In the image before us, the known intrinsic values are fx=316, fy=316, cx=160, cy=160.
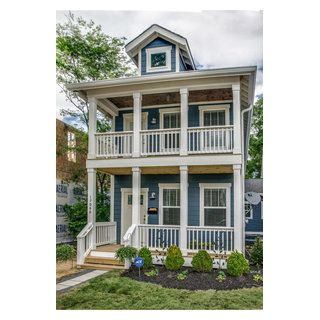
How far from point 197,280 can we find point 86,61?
7466mm

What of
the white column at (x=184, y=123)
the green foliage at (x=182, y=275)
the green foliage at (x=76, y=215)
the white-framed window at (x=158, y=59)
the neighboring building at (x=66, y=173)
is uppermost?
the white-framed window at (x=158, y=59)

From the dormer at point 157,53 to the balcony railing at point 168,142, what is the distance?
199cm

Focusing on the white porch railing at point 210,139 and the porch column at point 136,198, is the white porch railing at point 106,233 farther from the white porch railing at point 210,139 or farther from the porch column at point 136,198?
the white porch railing at point 210,139

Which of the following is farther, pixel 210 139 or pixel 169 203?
pixel 169 203

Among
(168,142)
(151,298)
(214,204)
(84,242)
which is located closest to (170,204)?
(214,204)

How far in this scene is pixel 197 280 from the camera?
6492 millimetres

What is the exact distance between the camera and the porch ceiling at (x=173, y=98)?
8236 millimetres

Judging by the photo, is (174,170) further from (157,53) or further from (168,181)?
(157,53)

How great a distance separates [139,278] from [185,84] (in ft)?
15.1

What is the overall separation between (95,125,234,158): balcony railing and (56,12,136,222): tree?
862 mm

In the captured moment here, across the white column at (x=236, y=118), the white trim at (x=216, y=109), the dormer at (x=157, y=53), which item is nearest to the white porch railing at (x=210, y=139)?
the white column at (x=236, y=118)

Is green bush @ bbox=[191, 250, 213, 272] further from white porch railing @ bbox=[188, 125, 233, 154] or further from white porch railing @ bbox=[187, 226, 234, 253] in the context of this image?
white porch railing @ bbox=[188, 125, 233, 154]
